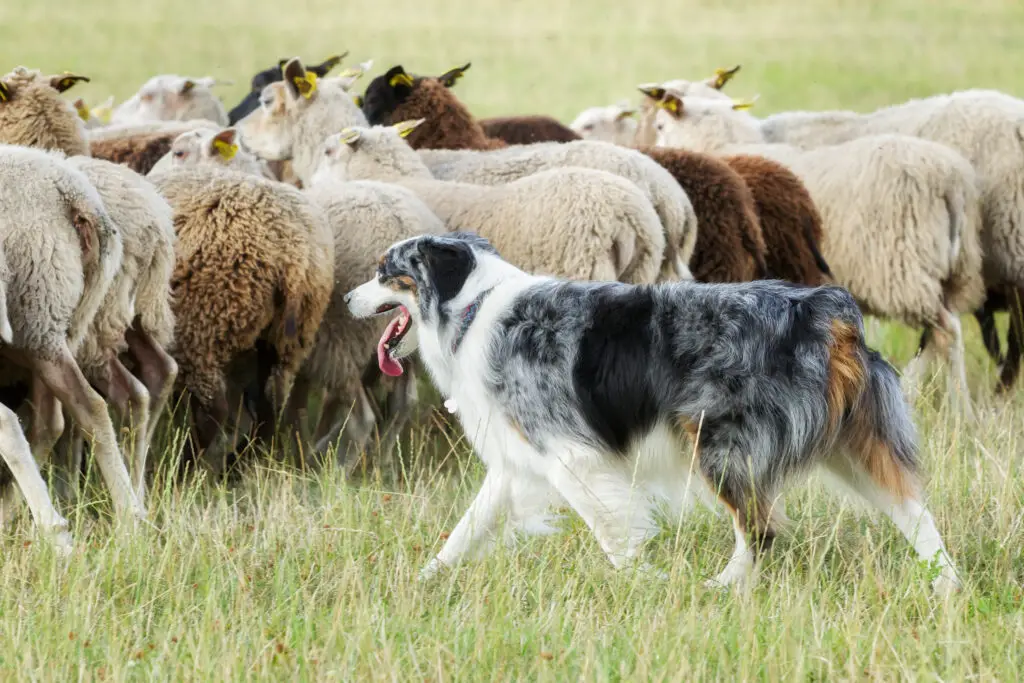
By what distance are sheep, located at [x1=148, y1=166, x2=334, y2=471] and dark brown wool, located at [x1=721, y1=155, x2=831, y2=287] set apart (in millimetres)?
2846

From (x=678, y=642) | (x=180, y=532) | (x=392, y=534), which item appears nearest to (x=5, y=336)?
(x=180, y=532)

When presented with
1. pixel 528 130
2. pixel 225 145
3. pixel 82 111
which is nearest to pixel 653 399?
pixel 225 145

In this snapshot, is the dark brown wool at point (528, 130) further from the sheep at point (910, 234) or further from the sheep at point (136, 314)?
the sheep at point (136, 314)

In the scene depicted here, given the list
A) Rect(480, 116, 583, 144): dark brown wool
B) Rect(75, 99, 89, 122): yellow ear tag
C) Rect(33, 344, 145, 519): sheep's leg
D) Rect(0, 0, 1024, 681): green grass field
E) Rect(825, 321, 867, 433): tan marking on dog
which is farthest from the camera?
Rect(480, 116, 583, 144): dark brown wool

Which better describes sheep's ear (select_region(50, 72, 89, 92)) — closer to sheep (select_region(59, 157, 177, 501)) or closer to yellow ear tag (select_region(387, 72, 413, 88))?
sheep (select_region(59, 157, 177, 501))

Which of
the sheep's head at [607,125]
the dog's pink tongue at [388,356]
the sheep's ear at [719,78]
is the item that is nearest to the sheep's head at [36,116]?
the dog's pink tongue at [388,356]

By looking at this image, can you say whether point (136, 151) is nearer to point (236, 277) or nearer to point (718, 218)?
point (236, 277)

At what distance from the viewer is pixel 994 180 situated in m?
7.64

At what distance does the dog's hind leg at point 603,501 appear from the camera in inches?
151

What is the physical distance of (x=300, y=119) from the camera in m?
8.41

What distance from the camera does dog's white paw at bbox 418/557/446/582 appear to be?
152 inches

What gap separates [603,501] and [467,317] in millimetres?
667

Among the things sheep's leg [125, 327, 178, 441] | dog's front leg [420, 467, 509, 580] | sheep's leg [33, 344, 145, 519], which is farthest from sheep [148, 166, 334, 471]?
dog's front leg [420, 467, 509, 580]

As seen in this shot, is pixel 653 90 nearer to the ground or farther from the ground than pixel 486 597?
nearer to the ground
